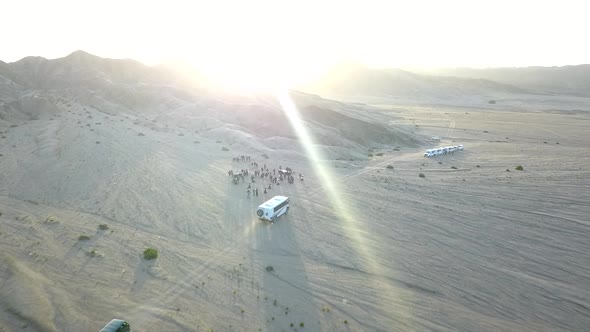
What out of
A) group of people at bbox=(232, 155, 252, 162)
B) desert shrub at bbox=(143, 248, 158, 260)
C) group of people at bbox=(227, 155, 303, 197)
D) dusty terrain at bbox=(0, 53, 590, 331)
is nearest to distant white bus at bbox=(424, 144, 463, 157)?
dusty terrain at bbox=(0, 53, 590, 331)

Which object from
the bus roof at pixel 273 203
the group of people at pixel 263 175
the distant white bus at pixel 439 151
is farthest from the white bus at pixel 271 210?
the distant white bus at pixel 439 151

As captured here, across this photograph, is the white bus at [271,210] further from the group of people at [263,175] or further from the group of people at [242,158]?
the group of people at [242,158]

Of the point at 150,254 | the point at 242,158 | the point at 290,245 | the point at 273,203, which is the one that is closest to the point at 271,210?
the point at 273,203

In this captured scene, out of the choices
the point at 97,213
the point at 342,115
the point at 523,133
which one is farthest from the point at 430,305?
the point at 523,133

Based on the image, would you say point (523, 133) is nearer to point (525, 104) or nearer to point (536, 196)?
point (536, 196)

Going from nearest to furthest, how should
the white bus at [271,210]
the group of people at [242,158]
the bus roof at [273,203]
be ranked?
the white bus at [271,210], the bus roof at [273,203], the group of people at [242,158]

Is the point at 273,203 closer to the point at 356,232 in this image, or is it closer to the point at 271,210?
the point at 271,210
